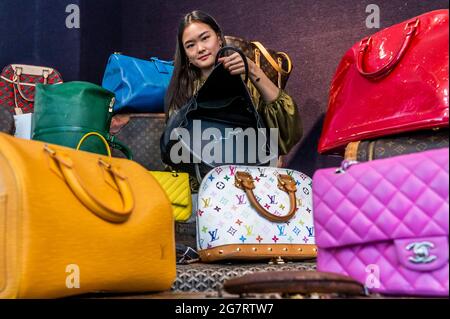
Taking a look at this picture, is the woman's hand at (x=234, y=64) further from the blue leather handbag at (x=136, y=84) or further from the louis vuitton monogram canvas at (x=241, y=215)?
the blue leather handbag at (x=136, y=84)

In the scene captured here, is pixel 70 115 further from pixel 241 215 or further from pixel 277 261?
pixel 277 261

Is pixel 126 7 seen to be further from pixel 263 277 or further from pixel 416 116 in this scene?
pixel 263 277

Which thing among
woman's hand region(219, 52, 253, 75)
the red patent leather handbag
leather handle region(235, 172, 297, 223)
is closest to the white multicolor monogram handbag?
leather handle region(235, 172, 297, 223)

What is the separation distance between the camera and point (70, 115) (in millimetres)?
2145

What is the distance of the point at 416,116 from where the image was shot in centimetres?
152

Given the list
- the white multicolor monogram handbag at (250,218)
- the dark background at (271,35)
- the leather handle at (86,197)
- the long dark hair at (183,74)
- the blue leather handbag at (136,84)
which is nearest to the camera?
the leather handle at (86,197)

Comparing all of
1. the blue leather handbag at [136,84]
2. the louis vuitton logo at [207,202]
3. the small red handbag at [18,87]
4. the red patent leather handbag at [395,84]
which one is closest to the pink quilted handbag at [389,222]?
the red patent leather handbag at [395,84]

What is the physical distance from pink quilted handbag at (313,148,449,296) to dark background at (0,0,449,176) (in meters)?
1.50

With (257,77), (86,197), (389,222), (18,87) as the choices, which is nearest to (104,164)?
(86,197)

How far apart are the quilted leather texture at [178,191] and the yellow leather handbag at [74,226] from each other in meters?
0.67

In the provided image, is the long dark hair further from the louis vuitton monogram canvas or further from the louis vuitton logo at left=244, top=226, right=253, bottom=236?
the louis vuitton logo at left=244, top=226, right=253, bottom=236

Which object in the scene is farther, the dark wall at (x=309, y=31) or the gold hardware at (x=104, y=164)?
the dark wall at (x=309, y=31)

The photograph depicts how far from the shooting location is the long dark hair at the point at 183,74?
8.04 ft

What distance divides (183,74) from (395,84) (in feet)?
3.59
